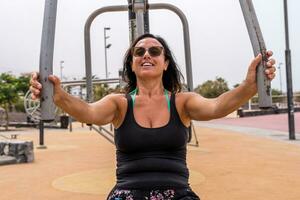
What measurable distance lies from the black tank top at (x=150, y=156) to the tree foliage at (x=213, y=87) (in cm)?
3653

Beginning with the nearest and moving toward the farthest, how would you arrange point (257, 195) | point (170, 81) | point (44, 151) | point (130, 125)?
point (130, 125) < point (170, 81) < point (257, 195) < point (44, 151)

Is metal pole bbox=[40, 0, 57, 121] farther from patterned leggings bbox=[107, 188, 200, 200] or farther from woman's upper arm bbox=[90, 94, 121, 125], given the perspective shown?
patterned leggings bbox=[107, 188, 200, 200]

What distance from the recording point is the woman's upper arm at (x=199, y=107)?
1879 millimetres

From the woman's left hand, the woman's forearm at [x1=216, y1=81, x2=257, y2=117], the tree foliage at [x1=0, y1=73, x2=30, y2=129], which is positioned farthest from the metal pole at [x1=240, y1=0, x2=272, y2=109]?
the tree foliage at [x1=0, y1=73, x2=30, y2=129]

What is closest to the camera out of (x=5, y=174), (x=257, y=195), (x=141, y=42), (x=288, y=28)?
(x=141, y=42)

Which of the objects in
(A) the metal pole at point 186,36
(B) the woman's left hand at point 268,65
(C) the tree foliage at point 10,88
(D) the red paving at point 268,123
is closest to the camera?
(B) the woman's left hand at point 268,65

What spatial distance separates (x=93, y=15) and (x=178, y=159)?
134cm

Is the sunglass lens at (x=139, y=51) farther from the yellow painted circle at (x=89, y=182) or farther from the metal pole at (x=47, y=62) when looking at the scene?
the yellow painted circle at (x=89, y=182)

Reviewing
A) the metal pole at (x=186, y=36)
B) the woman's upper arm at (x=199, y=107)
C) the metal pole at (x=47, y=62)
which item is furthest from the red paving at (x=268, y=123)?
the metal pole at (x=47, y=62)

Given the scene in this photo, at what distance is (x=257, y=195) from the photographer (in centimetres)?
484

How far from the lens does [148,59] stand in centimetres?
194

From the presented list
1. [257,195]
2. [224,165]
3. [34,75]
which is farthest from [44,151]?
[34,75]

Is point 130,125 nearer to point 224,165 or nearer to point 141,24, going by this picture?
point 141,24

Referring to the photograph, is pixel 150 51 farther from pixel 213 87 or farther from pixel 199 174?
pixel 213 87
